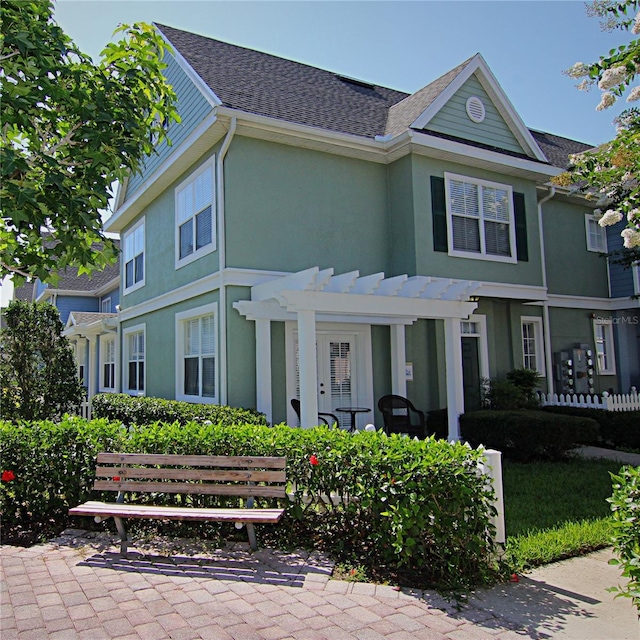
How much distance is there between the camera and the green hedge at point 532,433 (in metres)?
10.0

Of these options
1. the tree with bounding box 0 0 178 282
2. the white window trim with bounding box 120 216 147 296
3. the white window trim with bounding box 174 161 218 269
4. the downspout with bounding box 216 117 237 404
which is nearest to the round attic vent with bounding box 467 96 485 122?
the downspout with bounding box 216 117 237 404

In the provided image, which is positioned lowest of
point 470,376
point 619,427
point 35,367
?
point 619,427

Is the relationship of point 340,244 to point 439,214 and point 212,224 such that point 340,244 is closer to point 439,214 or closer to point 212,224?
point 439,214

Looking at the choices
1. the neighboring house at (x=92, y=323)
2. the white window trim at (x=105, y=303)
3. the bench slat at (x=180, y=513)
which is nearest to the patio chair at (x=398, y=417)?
the bench slat at (x=180, y=513)

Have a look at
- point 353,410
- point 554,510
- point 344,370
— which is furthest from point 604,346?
point 554,510

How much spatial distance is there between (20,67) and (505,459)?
31.5 feet

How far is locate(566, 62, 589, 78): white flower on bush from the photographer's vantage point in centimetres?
677

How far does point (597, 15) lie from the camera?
6660 millimetres

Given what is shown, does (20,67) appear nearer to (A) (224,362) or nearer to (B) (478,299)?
(A) (224,362)

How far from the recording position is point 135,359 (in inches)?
655

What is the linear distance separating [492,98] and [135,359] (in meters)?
12.0

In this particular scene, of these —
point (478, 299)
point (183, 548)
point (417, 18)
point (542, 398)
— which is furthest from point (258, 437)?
point (542, 398)

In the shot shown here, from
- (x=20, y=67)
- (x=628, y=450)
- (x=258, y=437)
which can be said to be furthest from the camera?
(x=628, y=450)

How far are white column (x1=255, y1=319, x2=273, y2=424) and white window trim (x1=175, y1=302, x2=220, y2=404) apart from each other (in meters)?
0.84
